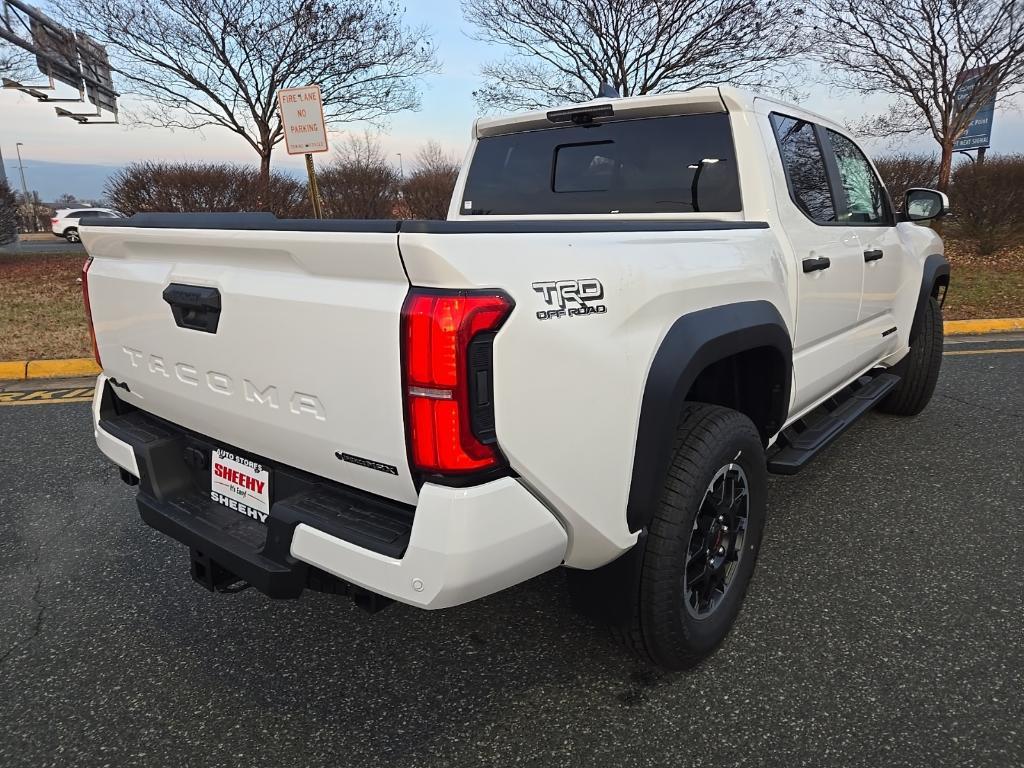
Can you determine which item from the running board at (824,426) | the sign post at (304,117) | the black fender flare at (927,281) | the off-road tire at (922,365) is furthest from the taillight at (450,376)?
the sign post at (304,117)

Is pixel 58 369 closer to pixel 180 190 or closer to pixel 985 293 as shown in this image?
pixel 180 190

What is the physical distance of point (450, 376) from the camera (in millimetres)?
1470

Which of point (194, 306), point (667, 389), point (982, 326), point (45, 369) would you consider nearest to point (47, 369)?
point (45, 369)

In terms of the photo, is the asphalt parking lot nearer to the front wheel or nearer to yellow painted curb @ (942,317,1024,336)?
the front wheel

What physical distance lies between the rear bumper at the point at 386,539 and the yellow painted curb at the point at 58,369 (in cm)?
473

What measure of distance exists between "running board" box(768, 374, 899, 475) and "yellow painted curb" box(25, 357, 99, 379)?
18.5 feet

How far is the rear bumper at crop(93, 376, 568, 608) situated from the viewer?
1.51 m

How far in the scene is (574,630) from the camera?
247 cm

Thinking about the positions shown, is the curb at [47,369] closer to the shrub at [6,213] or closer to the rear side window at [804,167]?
the rear side window at [804,167]

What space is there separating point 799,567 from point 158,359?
8.24ft

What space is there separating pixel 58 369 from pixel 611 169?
537 cm

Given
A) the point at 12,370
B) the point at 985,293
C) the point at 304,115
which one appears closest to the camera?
the point at 12,370

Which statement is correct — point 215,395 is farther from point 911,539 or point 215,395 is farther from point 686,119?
point 911,539

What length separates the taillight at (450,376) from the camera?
4.78 ft
